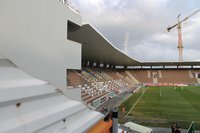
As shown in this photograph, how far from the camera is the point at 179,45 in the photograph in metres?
95.1

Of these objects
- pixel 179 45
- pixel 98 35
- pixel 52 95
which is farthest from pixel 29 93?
pixel 179 45

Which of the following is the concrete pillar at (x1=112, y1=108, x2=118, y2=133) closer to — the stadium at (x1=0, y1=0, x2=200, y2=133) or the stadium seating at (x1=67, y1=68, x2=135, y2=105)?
the stadium at (x1=0, y1=0, x2=200, y2=133)

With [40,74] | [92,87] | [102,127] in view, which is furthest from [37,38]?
[92,87]

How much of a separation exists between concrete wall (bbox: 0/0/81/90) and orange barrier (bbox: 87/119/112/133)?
4.09 ft

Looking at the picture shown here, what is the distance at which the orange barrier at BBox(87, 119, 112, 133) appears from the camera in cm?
280

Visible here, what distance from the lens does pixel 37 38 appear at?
3480 mm

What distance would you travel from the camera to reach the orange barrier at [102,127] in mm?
2796

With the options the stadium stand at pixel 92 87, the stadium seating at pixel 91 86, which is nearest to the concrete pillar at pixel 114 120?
the stadium stand at pixel 92 87

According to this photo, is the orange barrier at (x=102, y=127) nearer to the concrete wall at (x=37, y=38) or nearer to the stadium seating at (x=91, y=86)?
the concrete wall at (x=37, y=38)

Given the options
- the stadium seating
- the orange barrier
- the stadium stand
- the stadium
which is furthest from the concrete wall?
the stadium seating

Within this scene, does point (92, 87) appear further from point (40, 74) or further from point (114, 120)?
point (114, 120)

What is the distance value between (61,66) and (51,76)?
1.47 feet

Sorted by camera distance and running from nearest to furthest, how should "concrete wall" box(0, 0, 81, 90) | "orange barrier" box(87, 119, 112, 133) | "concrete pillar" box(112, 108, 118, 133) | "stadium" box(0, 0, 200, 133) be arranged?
1. "stadium" box(0, 0, 200, 133)
2. "orange barrier" box(87, 119, 112, 133)
3. "concrete wall" box(0, 0, 81, 90)
4. "concrete pillar" box(112, 108, 118, 133)

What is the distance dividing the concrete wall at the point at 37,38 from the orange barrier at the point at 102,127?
1248 mm
